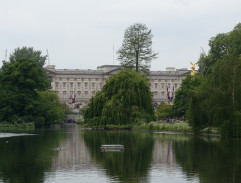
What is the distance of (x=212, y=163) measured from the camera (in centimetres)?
2431

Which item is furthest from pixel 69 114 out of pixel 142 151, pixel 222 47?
pixel 142 151

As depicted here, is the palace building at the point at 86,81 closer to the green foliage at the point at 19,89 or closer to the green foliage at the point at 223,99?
the green foliage at the point at 19,89

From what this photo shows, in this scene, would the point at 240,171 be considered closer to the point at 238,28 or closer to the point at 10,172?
the point at 10,172

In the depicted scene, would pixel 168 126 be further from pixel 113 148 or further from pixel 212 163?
pixel 212 163

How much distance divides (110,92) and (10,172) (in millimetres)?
49769

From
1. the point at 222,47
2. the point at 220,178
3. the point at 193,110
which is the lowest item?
the point at 220,178

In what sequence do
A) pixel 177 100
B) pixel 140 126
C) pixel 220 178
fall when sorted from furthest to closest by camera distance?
pixel 177 100
pixel 140 126
pixel 220 178

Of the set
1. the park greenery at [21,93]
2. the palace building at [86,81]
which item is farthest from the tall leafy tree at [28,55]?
the palace building at [86,81]

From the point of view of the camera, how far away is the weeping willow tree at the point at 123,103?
6812 cm

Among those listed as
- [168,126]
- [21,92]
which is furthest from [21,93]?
[168,126]

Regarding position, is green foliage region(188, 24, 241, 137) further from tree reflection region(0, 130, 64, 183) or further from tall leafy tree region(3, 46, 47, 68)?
tall leafy tree region(3, 46, 47, 68)

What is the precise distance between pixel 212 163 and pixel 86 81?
498 ft

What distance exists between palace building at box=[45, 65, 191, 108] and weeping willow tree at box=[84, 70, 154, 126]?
326 ft

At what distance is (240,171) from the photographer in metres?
21.4
